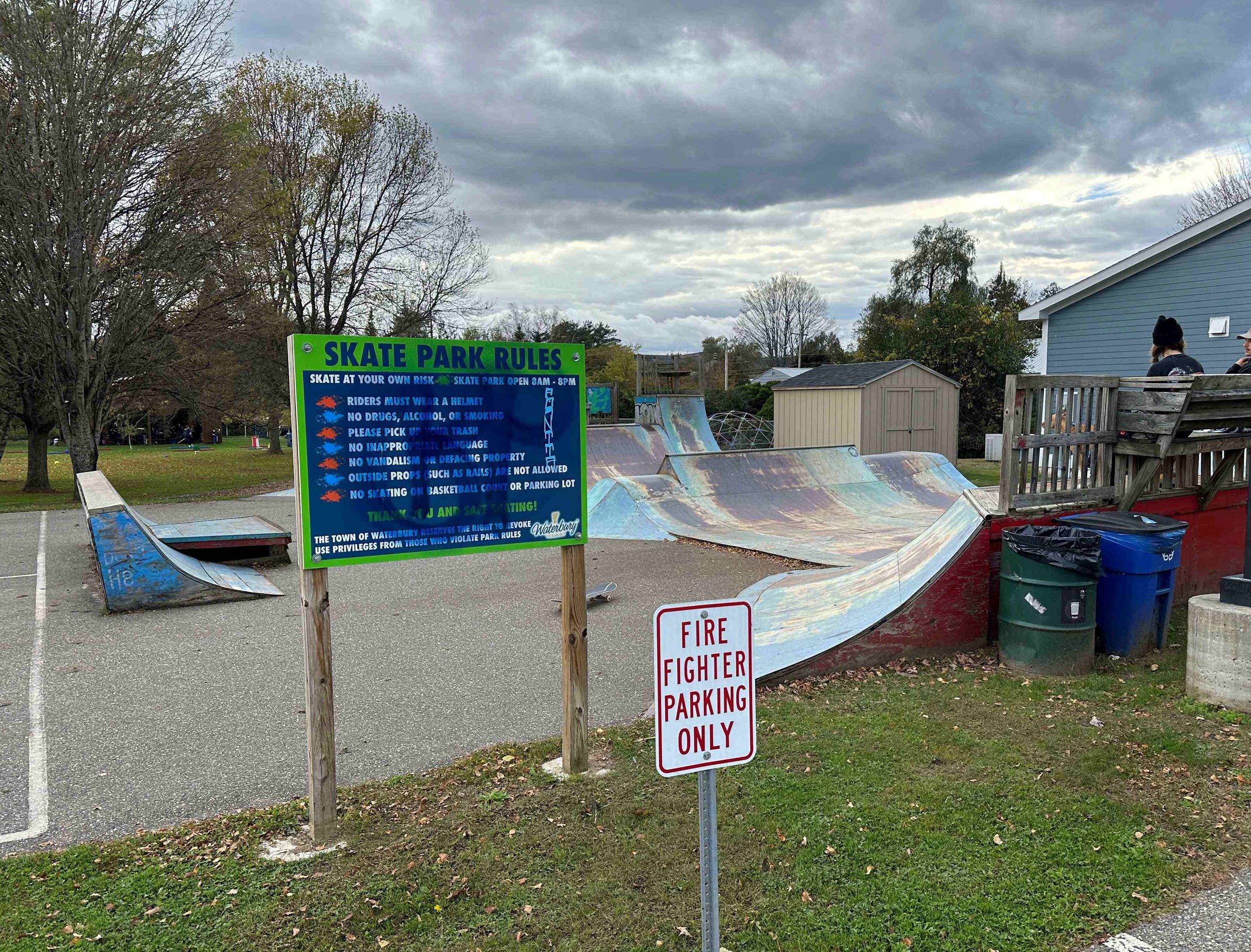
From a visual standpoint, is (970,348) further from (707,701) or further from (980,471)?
(707,701)

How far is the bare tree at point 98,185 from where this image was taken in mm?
15562

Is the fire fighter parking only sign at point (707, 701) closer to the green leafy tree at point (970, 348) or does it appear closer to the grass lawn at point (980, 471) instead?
the grass lawn at point (980, 471)

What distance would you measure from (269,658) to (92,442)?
14.1m

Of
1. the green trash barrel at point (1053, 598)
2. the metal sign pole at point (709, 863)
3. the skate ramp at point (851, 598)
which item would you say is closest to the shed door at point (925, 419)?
the skate ramp at point (851, 598)

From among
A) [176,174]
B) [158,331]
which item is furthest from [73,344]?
[176,174]

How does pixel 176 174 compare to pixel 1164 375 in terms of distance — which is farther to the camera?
pixel 176 174

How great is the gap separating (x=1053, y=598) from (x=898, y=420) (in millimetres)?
20937

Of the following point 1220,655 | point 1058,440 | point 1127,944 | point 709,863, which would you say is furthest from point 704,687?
point 1058,440

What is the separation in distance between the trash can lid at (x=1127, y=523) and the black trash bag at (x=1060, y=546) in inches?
14.4

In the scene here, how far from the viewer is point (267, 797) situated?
411cm

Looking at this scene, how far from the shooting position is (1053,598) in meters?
5.55

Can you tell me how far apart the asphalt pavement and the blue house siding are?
42.8 feet

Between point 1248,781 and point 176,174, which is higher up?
point 176,174

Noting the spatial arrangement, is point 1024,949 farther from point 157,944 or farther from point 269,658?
point 269,658
